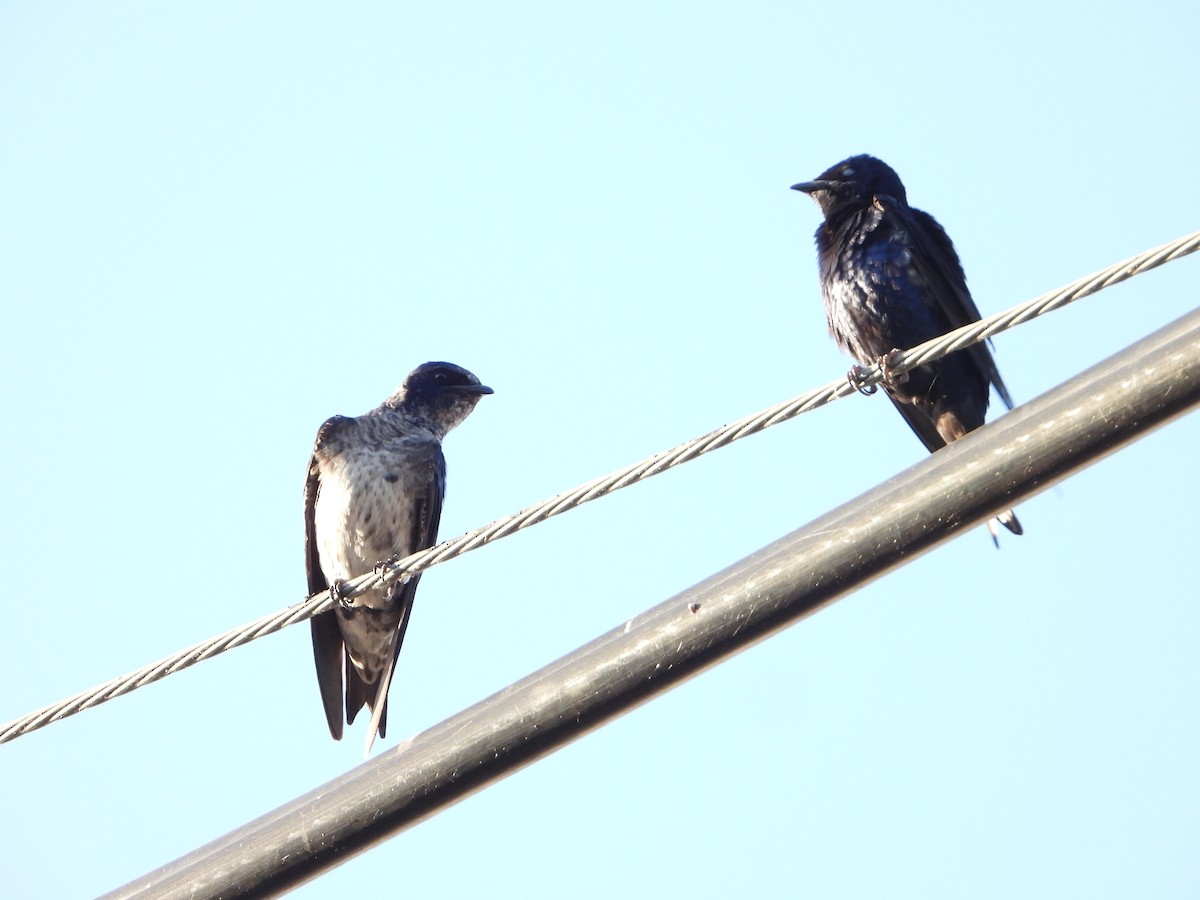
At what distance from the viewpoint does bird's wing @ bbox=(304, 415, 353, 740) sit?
651 centimetres

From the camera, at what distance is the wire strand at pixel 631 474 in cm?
302

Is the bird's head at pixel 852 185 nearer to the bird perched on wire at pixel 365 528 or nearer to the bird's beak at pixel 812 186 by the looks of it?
the bird's beak at pixel 812 186

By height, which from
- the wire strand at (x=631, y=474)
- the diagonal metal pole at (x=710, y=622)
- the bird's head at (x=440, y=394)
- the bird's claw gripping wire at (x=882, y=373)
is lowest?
the diagonal metal pole at (x=710, y=622)

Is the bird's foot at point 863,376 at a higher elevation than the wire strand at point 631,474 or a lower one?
higher

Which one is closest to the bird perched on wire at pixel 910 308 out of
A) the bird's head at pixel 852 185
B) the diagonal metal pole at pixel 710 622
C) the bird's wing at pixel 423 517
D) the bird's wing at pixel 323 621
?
the bird's head at pixel 852 185

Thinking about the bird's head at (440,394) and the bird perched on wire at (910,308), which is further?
the bird's head at (440,394)

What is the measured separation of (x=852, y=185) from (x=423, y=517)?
2.60 m

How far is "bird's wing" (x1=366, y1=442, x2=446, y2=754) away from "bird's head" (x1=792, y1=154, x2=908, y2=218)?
7.32 feet

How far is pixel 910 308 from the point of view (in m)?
5.96

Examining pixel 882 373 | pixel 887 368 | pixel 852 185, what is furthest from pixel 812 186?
pixel 887 368

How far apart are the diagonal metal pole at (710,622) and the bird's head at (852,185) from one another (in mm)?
4030

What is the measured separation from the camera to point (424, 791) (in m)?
2.77

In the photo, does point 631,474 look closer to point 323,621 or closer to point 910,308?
point 910,308

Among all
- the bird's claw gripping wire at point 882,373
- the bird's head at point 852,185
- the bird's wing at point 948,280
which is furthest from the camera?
the bird's head at point 852,185
